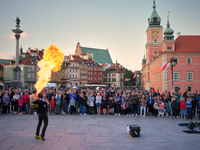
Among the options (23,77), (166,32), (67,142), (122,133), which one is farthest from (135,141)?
(23,77)

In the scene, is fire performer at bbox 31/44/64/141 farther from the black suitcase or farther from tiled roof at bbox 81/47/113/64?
tiled roof at bbox 81/47/113/64

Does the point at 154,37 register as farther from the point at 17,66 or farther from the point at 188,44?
the point at 17,66

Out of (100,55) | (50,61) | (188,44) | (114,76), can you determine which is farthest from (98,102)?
(100,55)

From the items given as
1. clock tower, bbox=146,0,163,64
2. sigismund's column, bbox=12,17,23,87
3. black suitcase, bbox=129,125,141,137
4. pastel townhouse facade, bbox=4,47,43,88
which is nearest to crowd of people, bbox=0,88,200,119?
black suitcase, bbox=129,125,141,137

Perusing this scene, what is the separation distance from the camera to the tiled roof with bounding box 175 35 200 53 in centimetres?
4612

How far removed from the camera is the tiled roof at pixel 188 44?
4612 centimetres

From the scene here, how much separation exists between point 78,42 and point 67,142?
4720 inches

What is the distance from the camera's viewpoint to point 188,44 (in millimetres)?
47375

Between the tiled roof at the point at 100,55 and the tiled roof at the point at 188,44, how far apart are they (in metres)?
80.4

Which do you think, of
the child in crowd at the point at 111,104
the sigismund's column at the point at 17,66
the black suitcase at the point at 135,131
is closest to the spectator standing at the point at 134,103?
the child in crowd at the point at 111,104

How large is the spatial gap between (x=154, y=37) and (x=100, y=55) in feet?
181

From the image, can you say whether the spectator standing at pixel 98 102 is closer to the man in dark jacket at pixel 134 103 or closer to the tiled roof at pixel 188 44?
the man in dark jacket at pixel 134 103

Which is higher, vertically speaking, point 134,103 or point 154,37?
point 154,37

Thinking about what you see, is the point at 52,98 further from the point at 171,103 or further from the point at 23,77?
the point at 23,77
